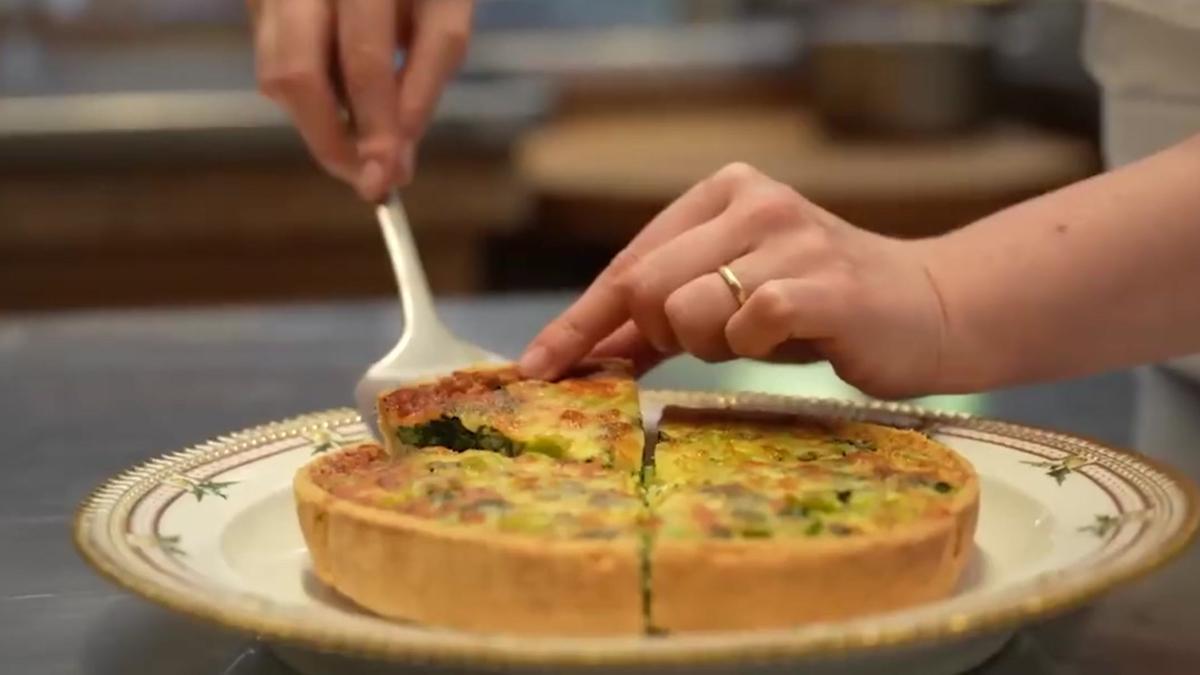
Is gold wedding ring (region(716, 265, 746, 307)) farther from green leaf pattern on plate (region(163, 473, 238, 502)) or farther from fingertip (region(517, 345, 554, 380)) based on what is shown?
green leaf pattern on plate (region(163, 473, 238, 502))

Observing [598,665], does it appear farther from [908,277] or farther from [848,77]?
[848,77]

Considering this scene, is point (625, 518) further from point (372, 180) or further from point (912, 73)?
point (912, 73)

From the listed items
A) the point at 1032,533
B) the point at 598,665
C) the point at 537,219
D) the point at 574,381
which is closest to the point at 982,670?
the point at 1032,533

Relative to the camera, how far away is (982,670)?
2.43ft

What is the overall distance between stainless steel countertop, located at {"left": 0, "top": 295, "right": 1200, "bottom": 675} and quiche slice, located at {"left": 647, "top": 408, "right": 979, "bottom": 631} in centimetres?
7

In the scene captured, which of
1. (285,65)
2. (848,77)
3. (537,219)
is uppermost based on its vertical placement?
(285,65)

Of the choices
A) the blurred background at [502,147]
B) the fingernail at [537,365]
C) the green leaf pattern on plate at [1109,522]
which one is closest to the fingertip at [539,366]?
the fingernail at [537,365]

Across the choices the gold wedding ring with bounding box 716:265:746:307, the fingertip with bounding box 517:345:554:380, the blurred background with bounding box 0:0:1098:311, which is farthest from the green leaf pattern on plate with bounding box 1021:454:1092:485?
the blurred background with bounding box 0:0:1098:311

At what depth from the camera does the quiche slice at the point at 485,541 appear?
2.23 feet

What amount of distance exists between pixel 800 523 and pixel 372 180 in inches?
22.3

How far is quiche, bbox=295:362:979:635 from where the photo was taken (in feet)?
2.22

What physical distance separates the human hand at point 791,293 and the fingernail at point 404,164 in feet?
Answer: 1.00

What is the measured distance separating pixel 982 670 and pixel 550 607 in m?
0.21

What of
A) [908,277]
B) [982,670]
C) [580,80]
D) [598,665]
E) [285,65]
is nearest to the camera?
[598,665]
